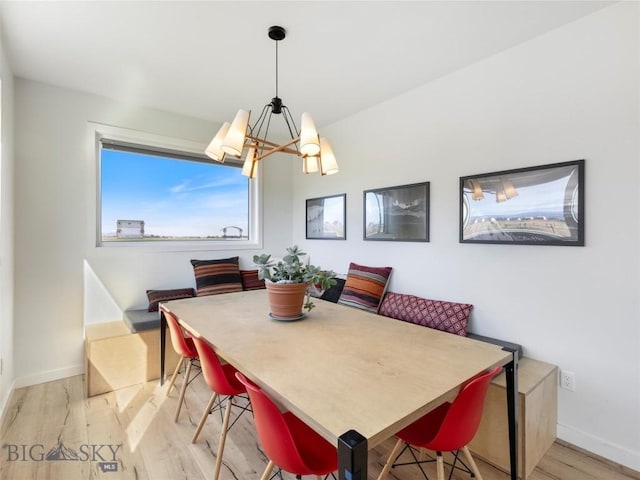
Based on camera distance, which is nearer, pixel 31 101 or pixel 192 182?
pixel 31 101

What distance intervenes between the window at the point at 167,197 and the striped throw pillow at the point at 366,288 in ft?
5.40

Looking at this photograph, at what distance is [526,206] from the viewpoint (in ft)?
6.81

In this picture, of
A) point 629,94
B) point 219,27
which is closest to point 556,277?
point 629,94

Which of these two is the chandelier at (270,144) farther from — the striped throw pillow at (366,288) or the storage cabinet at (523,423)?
the storage cabinet at (523,423)

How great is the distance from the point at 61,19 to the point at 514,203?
3.16 meters

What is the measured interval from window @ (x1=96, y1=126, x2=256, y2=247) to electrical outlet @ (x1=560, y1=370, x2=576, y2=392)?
3.36 metres

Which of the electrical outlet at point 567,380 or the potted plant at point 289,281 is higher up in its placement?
the potted plant at point 289,281

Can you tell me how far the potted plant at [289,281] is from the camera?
1812 mm

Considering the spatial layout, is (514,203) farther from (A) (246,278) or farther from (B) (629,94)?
(A) (246,278)

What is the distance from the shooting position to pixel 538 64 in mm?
2049

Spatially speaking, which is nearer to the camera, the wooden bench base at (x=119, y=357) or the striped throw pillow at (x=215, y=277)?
the wooden bench base at (x=119, y=357)

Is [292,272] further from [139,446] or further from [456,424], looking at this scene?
[139,446]

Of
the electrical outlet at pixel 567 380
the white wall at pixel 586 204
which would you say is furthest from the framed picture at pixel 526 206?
the electrical outlet at pixel 567 380

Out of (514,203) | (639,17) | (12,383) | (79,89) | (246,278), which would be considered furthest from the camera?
(246,278)
